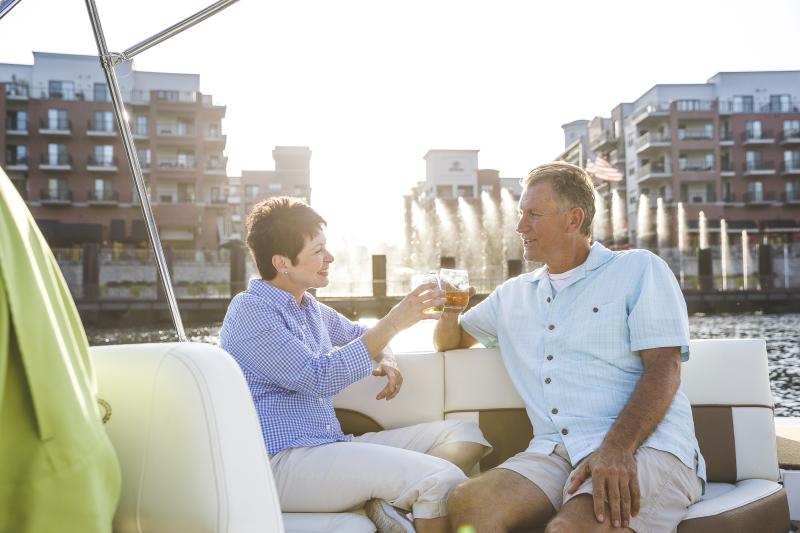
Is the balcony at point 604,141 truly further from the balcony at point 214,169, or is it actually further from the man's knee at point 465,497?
the man's knee at point 465,497

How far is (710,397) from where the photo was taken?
211cm

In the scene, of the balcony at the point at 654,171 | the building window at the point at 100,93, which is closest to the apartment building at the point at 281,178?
the building window at the point at 100,93

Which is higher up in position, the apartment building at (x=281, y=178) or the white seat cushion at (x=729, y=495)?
the apartment building at (x=281, y=178)

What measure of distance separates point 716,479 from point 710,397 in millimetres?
240

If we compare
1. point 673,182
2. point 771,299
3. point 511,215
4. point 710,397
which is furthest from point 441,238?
point 710,397

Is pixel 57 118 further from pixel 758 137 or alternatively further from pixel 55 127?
pixel 758 137

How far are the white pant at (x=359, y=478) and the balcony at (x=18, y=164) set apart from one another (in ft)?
128

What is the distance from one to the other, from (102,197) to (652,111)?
104 feet

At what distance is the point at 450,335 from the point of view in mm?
2352

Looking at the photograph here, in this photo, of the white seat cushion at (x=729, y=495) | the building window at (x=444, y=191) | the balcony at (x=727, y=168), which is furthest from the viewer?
the building window at (x=444, y=191)

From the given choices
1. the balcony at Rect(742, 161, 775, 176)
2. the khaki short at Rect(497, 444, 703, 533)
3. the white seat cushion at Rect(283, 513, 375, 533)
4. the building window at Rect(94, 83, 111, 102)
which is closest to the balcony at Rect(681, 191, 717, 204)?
the balcony at Rect(742, 161, 775, 176)

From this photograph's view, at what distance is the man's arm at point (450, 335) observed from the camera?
2.34m

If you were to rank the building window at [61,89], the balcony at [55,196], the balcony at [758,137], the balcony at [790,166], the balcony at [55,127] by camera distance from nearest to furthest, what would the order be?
the balcony at [55,196], the balcony at [55,127], the building window at [61,89], the balcony at [790,166], the balcony at [758,137]

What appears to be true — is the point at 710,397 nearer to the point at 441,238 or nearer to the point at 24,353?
the point at 24,353
